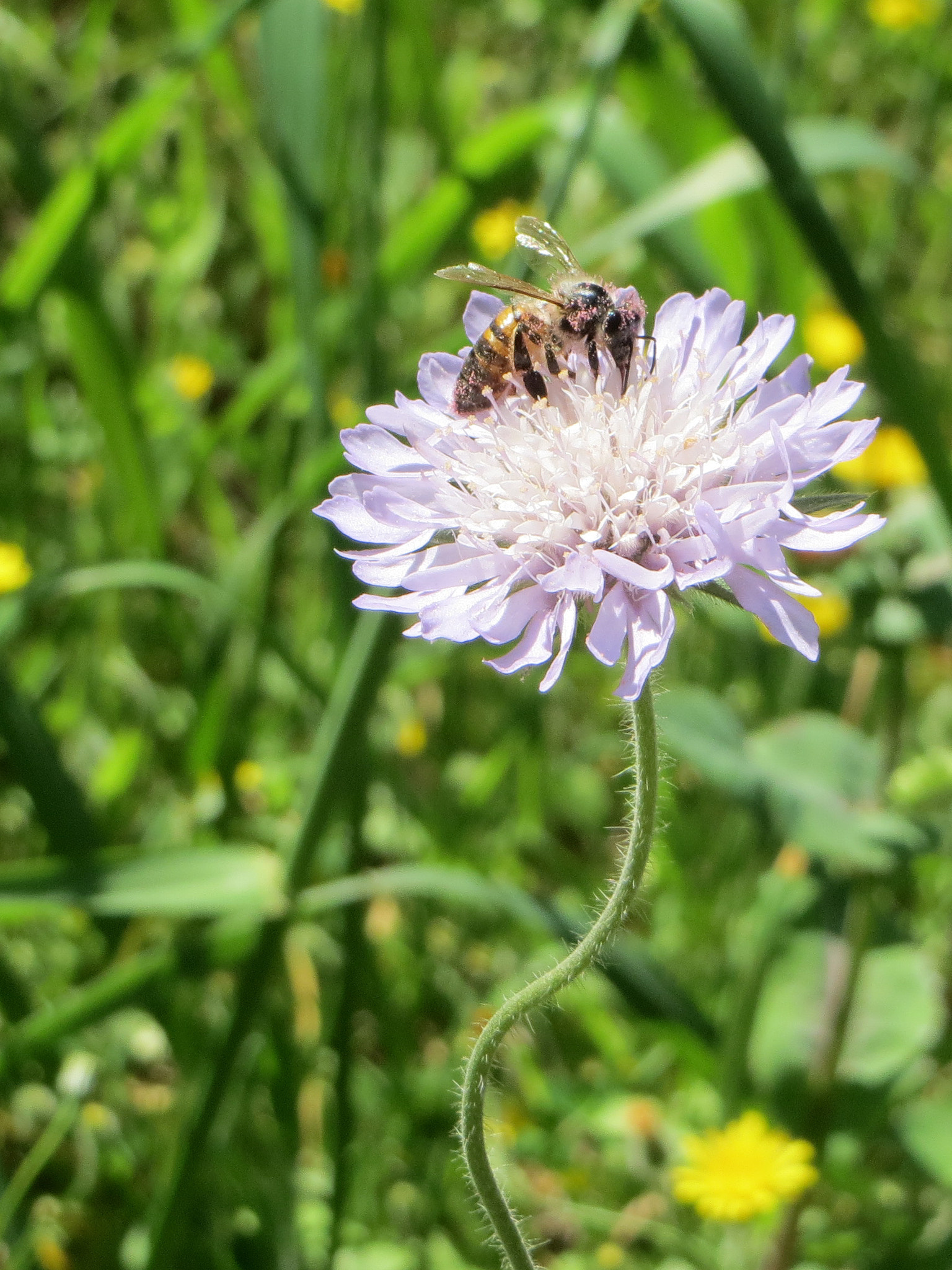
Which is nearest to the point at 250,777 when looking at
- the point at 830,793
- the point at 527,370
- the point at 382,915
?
the point at 382,915

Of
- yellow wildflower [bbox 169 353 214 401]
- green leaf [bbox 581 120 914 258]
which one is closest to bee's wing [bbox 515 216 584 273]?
green leaf [bbox 581 120 914 258]

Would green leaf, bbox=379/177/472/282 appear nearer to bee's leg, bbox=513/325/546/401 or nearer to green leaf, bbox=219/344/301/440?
green leaf, bbox=219/344/301/440

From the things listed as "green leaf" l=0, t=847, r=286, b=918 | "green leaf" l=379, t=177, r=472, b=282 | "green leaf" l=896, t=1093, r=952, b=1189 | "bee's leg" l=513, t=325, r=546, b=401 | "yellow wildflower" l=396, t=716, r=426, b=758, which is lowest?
"green leaf" l=896, t=1093, r=952, b=1189

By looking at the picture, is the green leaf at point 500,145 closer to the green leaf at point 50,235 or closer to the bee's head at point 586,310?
the green leaf at point 50,235

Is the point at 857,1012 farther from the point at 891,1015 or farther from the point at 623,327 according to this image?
the point at 623,327

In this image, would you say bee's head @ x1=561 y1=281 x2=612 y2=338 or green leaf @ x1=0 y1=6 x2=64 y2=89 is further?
green leaf @ x1=0 y1=6 x2=64 y2=89

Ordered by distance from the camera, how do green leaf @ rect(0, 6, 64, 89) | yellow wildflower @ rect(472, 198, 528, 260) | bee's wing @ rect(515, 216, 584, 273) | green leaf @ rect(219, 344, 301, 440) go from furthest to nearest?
yellow wildflower @ rect(472, 198, 528, 260), green leaf @ rect(0, 6, 64, 89), green leaf @ rect(219, 344, 301, 440), bee's wing @ rect(515, 216, 584, 273)

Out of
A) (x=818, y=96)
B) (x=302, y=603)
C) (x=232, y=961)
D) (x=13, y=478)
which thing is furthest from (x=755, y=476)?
(x=818, y=96)
